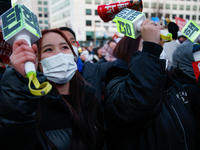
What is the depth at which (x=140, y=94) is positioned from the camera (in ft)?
4.38

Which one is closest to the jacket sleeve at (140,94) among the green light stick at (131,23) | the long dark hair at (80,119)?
the green light stick at (131,23)

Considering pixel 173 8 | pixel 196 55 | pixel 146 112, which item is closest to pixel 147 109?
pixel 146 112

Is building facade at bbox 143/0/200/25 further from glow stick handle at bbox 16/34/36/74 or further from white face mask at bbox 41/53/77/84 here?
glow stick handle at bbox 16/34/36/74

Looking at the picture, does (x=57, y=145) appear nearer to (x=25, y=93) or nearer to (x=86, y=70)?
(x=25, y=93)

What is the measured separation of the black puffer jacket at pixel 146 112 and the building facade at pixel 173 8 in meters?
44.7

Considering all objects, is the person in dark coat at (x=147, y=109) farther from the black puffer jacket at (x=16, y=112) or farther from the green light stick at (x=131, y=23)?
the black puffer jacket at (x=16, y=112)

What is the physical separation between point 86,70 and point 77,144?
1875mm

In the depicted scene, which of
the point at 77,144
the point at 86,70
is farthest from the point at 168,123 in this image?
the point at 86,70

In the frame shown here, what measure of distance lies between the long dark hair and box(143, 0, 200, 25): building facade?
146 ft

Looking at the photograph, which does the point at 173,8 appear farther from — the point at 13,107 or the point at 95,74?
the point at 13,107

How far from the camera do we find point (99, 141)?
177 centimetres

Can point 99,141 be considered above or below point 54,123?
below

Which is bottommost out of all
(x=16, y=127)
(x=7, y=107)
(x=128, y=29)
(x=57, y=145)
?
(x=57, y=145)

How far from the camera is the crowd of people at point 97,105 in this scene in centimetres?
112
